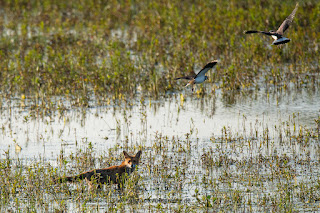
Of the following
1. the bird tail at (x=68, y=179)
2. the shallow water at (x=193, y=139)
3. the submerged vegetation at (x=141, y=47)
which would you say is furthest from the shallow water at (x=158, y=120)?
the bird tail at (x=68, y=179)

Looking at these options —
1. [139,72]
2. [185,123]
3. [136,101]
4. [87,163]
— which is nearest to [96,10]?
[139,72]

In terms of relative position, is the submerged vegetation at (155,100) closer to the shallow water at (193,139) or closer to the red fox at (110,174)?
the shallow water at (193,139)

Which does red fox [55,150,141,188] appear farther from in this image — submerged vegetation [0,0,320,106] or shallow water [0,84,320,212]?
submerged vegetation [0,0,320,106]

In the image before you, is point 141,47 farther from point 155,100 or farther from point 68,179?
point 68,179

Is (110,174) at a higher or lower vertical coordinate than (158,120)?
lower

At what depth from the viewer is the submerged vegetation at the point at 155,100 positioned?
771cm

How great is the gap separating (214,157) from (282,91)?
489 cm

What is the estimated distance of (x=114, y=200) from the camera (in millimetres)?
7270

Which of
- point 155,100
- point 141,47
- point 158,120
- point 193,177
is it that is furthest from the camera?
point 141,47

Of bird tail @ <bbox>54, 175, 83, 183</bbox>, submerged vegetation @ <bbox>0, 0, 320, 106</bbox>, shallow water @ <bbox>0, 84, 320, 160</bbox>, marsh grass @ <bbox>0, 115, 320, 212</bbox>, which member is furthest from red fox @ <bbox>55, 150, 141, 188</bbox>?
submerged vegetation @ <bbox>0, 0, 320, 106</bbox>

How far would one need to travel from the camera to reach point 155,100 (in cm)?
1338

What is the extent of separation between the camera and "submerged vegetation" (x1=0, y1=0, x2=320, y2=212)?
771 centimetres

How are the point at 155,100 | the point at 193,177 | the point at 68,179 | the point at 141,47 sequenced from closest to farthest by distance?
the point at 68,179
the point at 193,177
the point at 155,100
the point at 141,47

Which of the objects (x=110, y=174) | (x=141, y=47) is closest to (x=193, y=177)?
(x=110, y=174)
